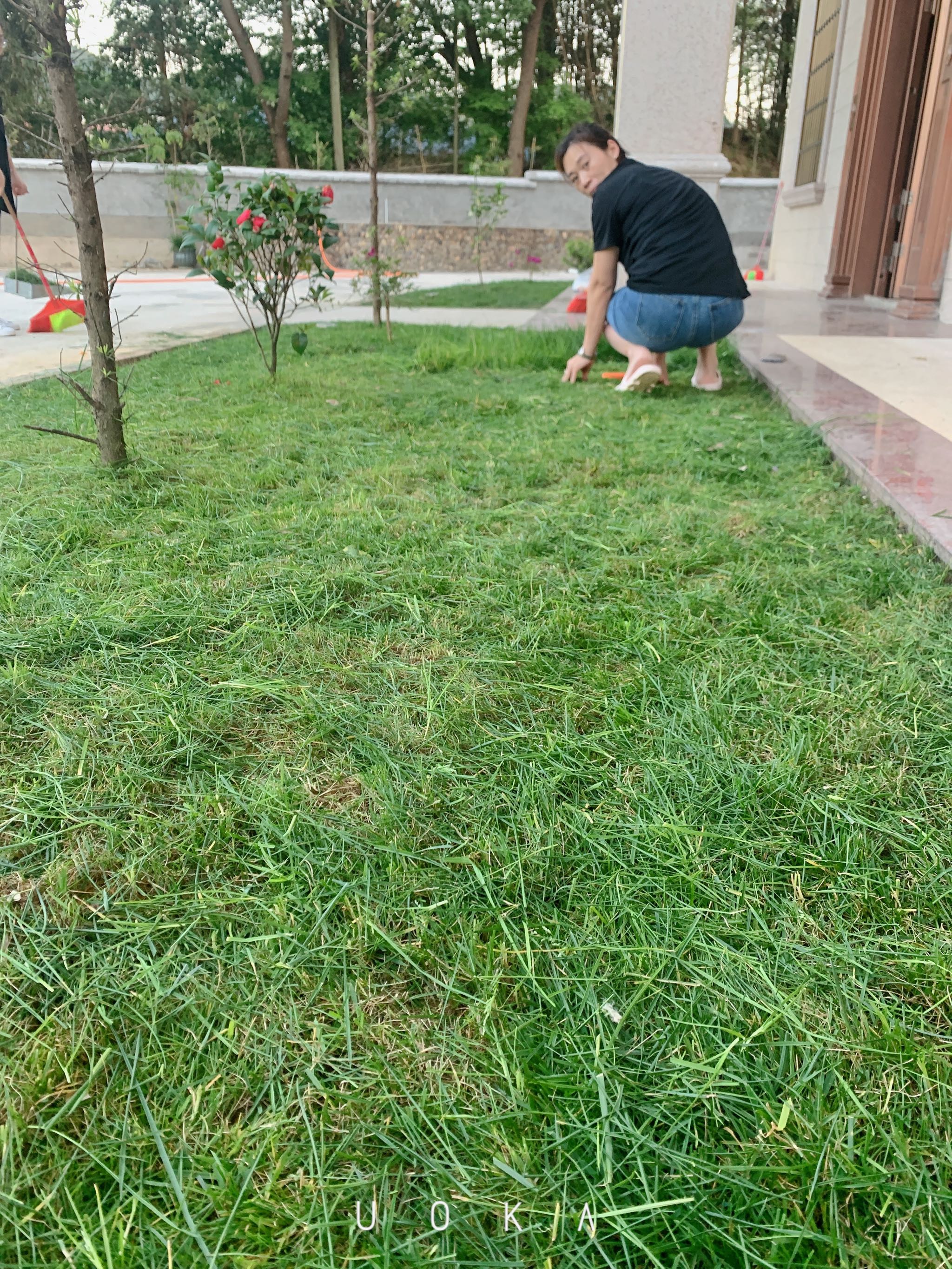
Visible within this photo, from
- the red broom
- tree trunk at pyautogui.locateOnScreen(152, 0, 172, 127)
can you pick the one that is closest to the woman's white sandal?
the red broom

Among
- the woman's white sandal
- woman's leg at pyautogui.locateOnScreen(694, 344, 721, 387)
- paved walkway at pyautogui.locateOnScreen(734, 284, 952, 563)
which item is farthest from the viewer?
woman's leg at pyautogui.locateOnScreen(694, 344, 721, 387)

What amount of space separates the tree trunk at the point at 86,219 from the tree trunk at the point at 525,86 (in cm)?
1884

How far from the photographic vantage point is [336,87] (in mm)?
18234

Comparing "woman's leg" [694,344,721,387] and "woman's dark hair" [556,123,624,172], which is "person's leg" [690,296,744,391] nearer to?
"woman's leg" [694,344,721,387]

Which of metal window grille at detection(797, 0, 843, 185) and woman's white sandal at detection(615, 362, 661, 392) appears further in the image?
metal window grille at detection(797, 0, 843, 185)

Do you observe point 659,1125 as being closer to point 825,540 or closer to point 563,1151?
point 563,1151

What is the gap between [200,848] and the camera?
110 cm

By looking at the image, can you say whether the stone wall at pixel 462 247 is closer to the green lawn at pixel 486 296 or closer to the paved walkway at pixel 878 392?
the green lawn at pixel 486 296

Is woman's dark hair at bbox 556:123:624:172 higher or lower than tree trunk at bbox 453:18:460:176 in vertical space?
lower

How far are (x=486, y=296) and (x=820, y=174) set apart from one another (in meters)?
3.50

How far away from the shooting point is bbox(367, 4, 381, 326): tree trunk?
500cm

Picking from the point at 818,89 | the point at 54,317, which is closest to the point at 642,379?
the point at 54,317

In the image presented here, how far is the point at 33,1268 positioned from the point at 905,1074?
0.77 metres

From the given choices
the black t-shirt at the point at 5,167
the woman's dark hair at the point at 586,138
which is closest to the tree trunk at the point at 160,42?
the black t-shirt at the point at 5,167
